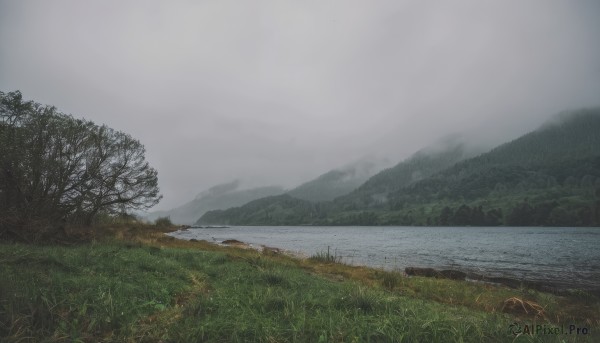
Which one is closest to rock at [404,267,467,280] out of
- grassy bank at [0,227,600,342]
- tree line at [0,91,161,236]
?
grassy bank at [0,227,600,342]

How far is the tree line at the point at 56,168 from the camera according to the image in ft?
76.1

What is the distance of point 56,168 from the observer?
27016 mm

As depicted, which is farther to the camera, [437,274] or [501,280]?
[437,274]

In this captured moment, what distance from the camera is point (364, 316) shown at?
8.89 meters

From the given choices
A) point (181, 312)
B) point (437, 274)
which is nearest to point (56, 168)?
point (181, 312)

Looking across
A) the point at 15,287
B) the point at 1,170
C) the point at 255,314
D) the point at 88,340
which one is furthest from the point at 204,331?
the point at 1,170

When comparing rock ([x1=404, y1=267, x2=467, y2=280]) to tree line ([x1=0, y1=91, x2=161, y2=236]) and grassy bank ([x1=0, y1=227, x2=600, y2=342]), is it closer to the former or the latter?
grassy bank ([x1=0, y1=227, x2=600, y2=342])

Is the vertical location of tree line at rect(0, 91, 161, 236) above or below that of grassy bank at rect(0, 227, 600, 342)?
above

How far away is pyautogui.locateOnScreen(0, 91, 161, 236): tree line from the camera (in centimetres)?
2320

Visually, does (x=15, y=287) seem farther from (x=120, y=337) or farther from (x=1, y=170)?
(x=1, y=170)

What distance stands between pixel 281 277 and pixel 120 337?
7293 millimetres

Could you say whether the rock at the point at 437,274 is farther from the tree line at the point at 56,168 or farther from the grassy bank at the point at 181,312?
the tree line at the point at 56,168

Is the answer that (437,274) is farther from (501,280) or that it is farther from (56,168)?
(56,168)

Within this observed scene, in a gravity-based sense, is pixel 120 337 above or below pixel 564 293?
above
